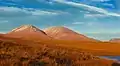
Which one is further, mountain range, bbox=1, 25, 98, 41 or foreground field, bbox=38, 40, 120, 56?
mountain range, bbox=1, 25, 98, 41

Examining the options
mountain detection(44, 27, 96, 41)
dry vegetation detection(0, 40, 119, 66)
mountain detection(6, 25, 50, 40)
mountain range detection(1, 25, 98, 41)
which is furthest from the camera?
mountain detection(44, 27, 96, 41)

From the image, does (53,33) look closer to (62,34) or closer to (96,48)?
(62,34)

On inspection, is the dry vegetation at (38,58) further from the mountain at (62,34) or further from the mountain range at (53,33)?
the mountain at (62,34)

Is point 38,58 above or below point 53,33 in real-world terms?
above

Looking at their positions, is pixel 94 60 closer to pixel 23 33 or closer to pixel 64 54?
pixel 64 54

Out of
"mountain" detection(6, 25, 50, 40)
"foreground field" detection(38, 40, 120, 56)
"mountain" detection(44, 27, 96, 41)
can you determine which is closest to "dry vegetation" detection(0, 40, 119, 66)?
"foreground field" detection(38, 40, 120, 56)

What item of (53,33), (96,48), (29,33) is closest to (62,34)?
(53,33)

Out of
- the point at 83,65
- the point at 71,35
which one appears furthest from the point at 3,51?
the point at 71,35

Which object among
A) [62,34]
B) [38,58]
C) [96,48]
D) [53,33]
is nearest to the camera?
[38,58]

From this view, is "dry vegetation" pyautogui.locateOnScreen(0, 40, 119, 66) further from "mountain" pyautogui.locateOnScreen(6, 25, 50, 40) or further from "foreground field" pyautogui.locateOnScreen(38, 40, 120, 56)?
"mountain" pyautogui.locateOnScreen(6, 25, 50, 40)

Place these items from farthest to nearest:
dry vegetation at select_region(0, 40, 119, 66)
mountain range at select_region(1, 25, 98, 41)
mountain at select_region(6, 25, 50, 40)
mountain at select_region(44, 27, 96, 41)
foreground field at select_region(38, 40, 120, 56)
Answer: mountain at select_region(44, 27, 96, 41)
mountain range at select_region(1, 25, 98, 41)
mountain at select_region(6, 25, 50, 40)
foreground field at select_region(38, 40, 120, 56)
dry vegetation at select_region(0, 40, 119, 66)

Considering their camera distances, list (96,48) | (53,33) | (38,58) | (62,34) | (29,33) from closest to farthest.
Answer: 1. (38,58)
2. (96,48)
3. (29,33)
4. (53,33)
5. (62,34)

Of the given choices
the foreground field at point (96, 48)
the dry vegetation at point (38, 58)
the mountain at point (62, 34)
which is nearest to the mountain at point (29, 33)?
the mountain at point (62, 34)

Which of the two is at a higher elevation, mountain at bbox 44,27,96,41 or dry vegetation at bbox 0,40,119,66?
dry vegetation at bbox 0,40,119,66
